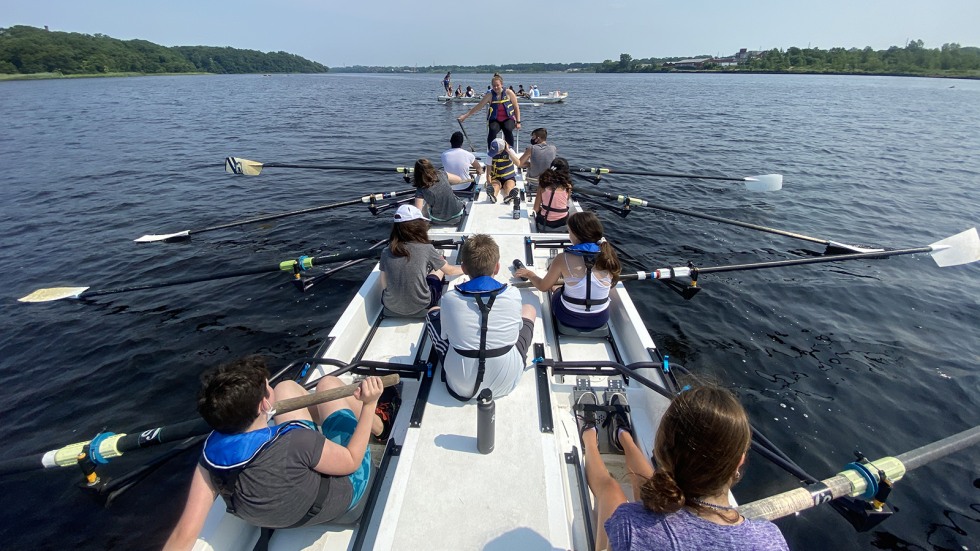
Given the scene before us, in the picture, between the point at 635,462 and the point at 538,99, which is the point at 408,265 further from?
the point at 538,99

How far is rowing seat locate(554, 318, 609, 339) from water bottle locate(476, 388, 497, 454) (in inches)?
89.4

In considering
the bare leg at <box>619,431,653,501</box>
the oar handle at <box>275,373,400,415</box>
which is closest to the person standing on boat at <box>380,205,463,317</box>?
the oar handle at <box>275,373,400,415</box>

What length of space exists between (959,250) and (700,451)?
9.52m

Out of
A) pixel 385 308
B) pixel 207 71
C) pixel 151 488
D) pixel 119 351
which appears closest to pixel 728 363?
pixel 385 308

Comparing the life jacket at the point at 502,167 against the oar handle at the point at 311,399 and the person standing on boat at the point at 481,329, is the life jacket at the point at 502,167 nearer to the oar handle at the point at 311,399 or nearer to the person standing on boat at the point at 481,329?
the person standing on boat at the point at 481,329

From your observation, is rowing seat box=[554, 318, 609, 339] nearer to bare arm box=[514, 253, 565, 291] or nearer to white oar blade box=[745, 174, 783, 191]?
bare arm box=[514, 253, 565, 291]

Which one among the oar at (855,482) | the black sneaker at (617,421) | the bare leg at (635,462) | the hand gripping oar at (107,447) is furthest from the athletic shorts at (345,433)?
the oar at (855,482)

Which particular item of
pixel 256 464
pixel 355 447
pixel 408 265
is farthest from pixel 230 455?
pixel 408 265

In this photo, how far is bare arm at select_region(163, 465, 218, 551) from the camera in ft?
8.53

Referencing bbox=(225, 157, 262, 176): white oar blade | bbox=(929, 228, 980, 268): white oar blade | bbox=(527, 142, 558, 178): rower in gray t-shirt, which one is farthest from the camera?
bbox=(225, 157, 262, 176): white oar blade

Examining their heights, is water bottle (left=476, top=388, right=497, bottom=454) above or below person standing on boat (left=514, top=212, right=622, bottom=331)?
below

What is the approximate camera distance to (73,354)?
6965mm

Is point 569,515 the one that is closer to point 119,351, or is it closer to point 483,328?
point 483,328

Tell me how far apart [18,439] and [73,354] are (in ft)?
6.05
